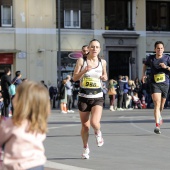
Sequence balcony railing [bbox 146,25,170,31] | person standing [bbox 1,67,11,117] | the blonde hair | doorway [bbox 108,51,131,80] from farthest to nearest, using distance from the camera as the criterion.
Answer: balcony railing [bbox 146,25,170,31], doorway [bbox 108,51,131,80], person standing [bbox 1,67,11,117], the blonde hair

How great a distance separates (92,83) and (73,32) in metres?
31.3

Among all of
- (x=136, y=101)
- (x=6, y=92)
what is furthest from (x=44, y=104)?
(x=136, y=101)

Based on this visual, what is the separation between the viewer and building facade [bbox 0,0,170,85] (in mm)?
39906

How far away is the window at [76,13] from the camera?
137ft

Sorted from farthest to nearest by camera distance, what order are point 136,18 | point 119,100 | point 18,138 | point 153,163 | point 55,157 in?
point 136,18 < point 119,100 < point 55,157 < point 153,163 < point 18,138

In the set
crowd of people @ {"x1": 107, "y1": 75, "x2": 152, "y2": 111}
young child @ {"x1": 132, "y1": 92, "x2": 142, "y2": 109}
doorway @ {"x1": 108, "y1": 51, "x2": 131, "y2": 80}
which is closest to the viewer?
crowd of people @ {"x1": 107, "y1": 75, "x2": 152, "y2": 111}

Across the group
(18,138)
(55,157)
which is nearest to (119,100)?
(55,157)

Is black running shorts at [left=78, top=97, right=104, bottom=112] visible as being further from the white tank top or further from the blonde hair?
the blonde hair

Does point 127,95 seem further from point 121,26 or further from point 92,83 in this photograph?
point 92,83

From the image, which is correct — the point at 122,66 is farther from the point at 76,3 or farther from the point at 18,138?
the point at 18,138

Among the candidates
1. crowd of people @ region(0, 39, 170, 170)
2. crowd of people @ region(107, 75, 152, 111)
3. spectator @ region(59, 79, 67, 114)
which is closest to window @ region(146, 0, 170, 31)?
crowd of people @ region(107, 75, 152, 111)

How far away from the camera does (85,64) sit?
399 inches

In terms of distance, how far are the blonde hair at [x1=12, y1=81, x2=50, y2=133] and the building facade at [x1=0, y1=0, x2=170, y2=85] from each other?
3477 centimetres

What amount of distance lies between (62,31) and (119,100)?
11.1 m
